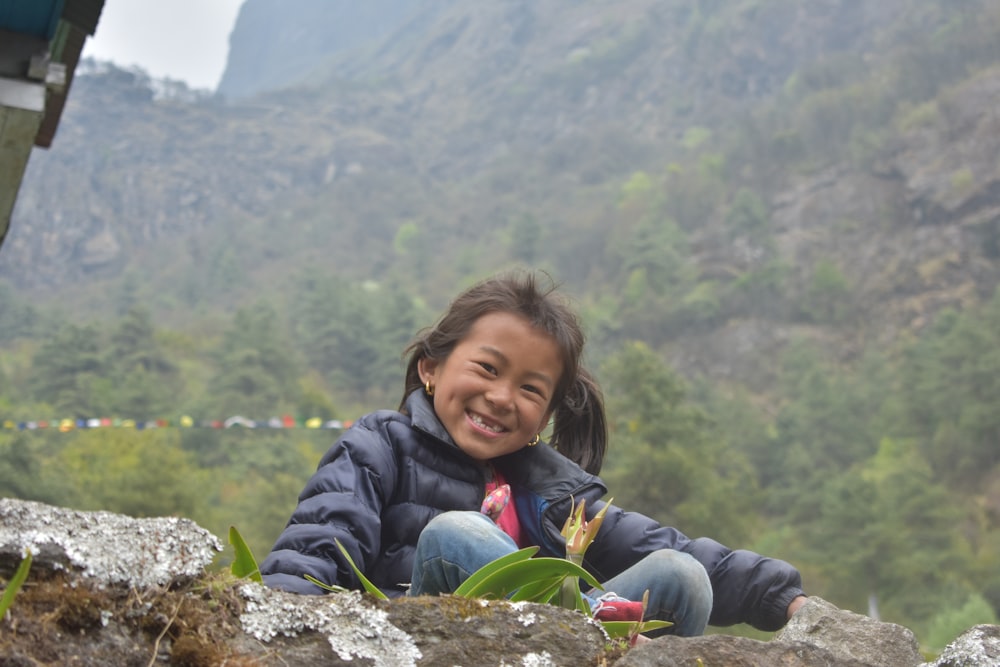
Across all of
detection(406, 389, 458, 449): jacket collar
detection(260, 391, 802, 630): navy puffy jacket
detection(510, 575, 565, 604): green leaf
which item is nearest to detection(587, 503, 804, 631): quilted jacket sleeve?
detection(260, 391, 802, 630): navy puffy jacket

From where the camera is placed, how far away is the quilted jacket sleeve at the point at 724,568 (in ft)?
6.28

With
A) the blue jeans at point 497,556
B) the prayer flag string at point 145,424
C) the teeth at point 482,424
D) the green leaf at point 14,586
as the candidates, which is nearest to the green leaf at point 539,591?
the blue jeans at point 497,556

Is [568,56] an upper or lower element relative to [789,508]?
upper

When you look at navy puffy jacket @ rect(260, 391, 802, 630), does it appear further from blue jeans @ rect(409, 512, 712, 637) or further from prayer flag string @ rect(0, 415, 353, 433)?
prayer flag string @ rect(0, 415, 353, 433)

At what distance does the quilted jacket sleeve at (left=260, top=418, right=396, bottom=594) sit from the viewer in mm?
1623

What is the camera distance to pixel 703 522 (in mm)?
19266

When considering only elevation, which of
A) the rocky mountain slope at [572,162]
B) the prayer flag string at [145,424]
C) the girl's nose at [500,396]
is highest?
the rocky mountain slope at [572,162]

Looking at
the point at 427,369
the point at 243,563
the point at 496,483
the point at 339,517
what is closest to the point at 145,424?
the point at 427,369

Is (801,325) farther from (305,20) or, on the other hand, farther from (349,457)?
(305,20)

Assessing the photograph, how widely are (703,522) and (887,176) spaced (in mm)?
37867

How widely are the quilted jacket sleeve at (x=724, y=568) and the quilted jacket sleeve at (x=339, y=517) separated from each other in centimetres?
45

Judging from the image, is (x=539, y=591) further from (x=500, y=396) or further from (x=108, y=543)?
(x=500, y=396)

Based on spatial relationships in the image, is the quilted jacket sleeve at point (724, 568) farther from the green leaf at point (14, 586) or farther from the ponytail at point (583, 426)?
the green leaf at point (14, 586)

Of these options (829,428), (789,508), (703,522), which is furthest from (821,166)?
(703,522)
